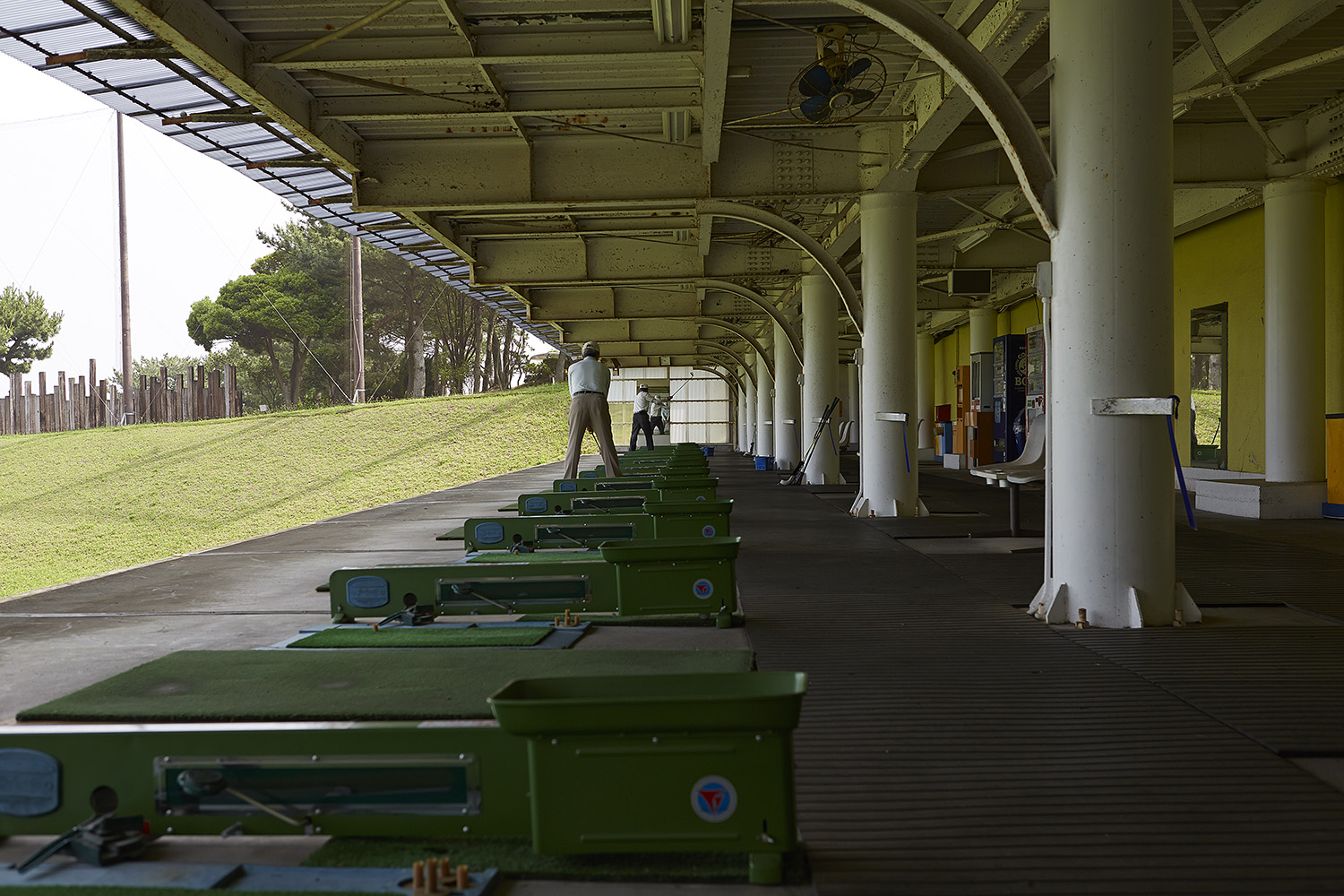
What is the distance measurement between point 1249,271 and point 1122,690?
38.8 ft

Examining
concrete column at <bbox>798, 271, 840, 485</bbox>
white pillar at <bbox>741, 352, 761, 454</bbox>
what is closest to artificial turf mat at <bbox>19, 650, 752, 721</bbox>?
concrete column at <bbox>798, 271, 840, 485</bbox>

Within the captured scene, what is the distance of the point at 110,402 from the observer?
45656 mm

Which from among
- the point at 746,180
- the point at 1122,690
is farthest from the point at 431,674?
the point at 746,180

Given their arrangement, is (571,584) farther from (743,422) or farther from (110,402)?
(110,402)

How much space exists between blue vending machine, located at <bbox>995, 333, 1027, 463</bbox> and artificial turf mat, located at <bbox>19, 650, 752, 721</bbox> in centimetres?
1830

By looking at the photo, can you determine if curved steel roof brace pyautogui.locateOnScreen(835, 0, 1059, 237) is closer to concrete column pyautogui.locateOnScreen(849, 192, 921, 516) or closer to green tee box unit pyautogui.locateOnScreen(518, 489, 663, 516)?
green tee box unit pyautogui.locateOnScreen(518, 489, 663, 516)

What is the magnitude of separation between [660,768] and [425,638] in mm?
3239

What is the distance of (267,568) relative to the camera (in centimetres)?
878

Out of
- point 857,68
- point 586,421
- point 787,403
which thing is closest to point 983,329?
point 787,403

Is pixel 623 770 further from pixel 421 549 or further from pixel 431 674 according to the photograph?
pixel 421 549

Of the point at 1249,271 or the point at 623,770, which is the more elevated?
the point at 1249,271

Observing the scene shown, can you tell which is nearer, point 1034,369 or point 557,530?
point 557,530

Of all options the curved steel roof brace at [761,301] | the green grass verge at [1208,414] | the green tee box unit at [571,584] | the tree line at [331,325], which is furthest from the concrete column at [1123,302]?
the tree line at [331,325]

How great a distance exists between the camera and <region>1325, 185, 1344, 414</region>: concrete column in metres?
11.9
